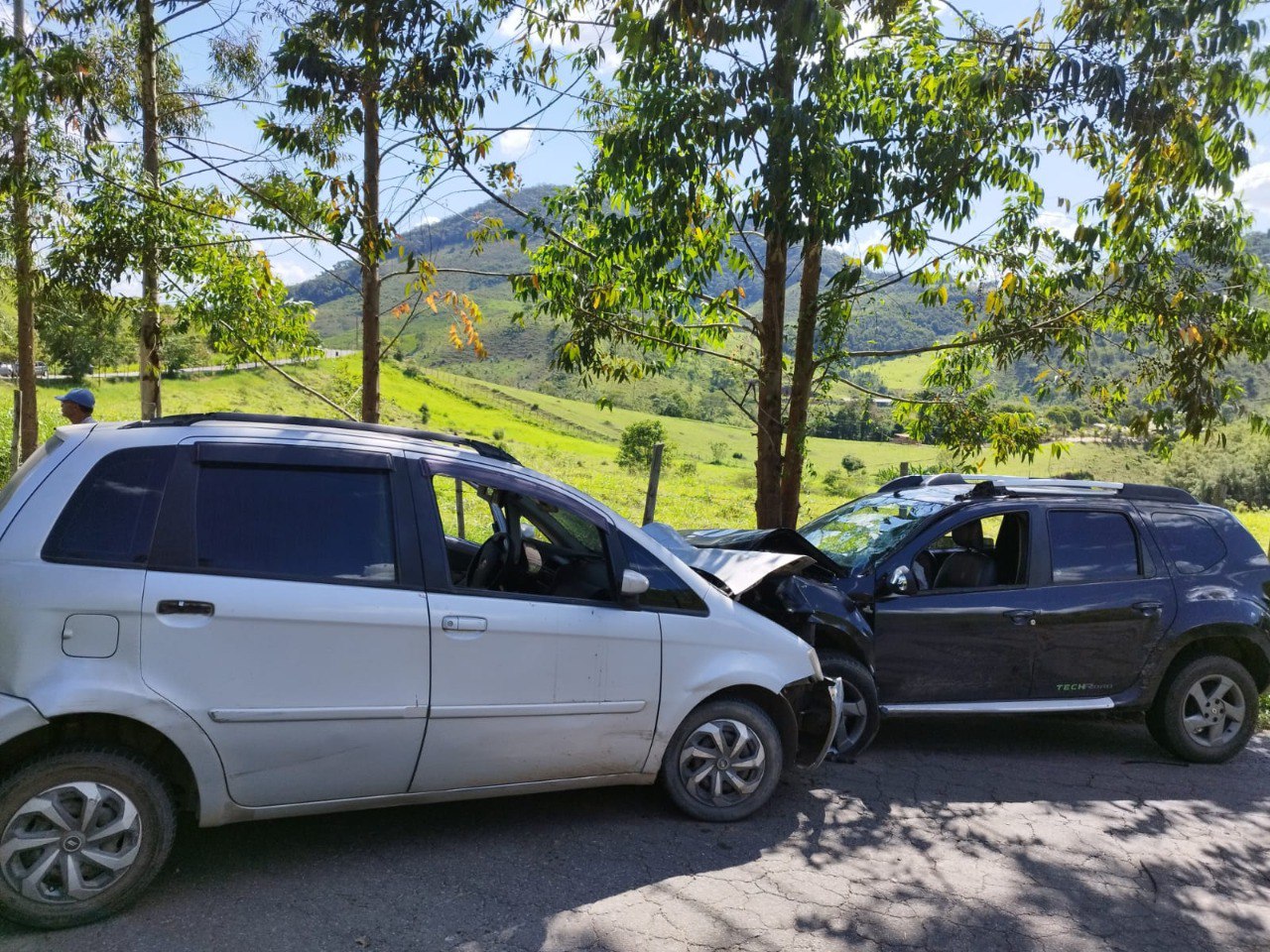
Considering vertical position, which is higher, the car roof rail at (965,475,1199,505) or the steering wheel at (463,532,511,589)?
the car roof rail at (965,475,1199,505)

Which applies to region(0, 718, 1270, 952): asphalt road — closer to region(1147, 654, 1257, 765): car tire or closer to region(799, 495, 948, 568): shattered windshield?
region(1147, 654, 1257, 765): car tire

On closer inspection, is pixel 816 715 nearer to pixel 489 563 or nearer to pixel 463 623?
pixel 489 563

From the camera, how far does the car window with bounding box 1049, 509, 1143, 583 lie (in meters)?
6.87

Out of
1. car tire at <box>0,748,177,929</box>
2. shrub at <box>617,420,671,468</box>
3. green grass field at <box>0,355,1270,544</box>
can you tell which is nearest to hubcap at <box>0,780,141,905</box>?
car tire at <box>0,748,177,929</box>

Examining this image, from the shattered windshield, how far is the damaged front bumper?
127cm

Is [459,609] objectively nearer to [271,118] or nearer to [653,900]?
[653,900]

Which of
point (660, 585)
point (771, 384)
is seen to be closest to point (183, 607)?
point (660, 585)

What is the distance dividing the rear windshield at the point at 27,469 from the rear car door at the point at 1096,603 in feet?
18.2

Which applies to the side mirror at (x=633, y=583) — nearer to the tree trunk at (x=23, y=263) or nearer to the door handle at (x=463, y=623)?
the door handle at (x=463, y=623)

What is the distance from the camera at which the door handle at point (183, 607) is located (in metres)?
3.94

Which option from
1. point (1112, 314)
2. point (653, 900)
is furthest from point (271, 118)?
point (1112, 314)

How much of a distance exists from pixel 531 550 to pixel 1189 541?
4.56 meters

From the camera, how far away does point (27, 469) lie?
403cm

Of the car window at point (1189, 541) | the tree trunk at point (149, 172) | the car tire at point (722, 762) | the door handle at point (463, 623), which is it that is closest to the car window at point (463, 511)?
the door handle at point (463, 623)
